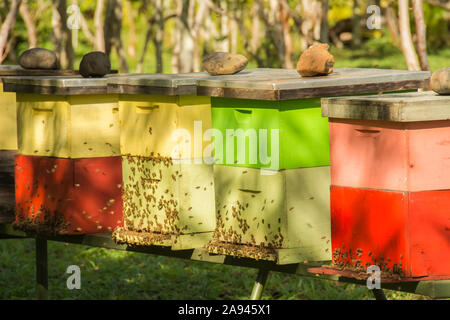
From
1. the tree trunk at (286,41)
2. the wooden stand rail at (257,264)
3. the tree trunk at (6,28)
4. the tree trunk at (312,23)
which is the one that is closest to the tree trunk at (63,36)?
the tree trunk at (6,28)

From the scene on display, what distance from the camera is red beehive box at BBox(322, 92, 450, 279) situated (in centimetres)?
284

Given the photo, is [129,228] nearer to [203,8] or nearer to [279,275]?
[279,275]

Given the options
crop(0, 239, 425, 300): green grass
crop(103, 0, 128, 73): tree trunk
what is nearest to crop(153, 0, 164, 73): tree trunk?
crop(103, 0, 128, 73): tree trunk

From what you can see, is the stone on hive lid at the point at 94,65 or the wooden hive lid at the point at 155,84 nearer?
the wooden hive lid at the point at 155,84

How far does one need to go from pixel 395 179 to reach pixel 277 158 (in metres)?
0.49

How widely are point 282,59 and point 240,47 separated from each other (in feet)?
56.2

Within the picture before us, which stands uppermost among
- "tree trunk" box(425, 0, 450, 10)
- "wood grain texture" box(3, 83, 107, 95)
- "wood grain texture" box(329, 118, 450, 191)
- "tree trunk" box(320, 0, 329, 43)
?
"tree trunk" box(320, 0, 329, 43)

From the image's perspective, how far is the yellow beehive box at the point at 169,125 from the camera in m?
3.56

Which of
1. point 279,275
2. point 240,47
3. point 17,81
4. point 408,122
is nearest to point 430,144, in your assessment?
point 408,122

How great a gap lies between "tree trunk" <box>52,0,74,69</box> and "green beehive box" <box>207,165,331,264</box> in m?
5.85

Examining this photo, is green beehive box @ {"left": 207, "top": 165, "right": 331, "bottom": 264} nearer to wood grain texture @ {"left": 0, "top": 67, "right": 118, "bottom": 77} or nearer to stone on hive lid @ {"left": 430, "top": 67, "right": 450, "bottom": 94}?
stone on hive lid @ {"left": 430, "top": 67, "right": 450, "bottom": 94}

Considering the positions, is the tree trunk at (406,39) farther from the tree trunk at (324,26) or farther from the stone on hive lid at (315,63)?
the tree trunk at (324,26)

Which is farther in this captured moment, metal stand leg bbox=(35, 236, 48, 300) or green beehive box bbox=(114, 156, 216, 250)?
metal stand leg bbox=(35, 236, 48, 300)

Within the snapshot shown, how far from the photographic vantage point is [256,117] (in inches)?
129
